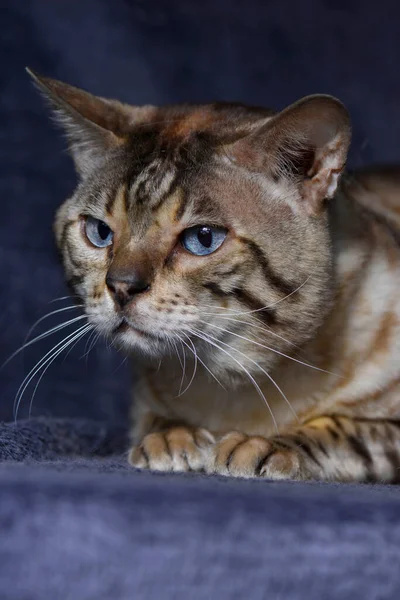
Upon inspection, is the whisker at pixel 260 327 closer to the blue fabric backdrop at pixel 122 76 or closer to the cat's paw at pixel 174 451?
the cat's paw at pixel 174 451

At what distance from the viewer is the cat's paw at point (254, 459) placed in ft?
4.97

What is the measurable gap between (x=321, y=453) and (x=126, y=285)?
43 cm

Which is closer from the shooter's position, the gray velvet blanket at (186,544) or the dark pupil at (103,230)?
the gray velvet blanket at (186,544)

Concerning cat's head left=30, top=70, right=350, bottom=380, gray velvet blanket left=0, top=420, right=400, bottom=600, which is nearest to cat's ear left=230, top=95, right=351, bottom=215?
cat's head left=30, top=70, right=350, bottom=380

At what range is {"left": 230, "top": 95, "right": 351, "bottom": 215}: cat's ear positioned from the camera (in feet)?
5.08

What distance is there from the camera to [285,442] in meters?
1.62

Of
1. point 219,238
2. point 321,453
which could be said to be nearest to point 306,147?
point 219,238

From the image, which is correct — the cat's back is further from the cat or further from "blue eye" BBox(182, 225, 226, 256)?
"blue eye" BBox(182, 225, 226, 256)

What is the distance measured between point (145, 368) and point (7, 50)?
1061mm

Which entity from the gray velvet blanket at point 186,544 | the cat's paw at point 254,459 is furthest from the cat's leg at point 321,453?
the gray velvet blanket at point 186,544

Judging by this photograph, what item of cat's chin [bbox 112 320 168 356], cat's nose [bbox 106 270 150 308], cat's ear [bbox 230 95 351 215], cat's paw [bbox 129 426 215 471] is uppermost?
cat's ear [bbox 230 95 351 215]

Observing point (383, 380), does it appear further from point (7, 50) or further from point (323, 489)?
point (7, 50)

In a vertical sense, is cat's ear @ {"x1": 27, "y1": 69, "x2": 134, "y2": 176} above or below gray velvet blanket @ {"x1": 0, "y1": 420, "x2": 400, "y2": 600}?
above

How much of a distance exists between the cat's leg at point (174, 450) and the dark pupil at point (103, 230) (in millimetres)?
345
